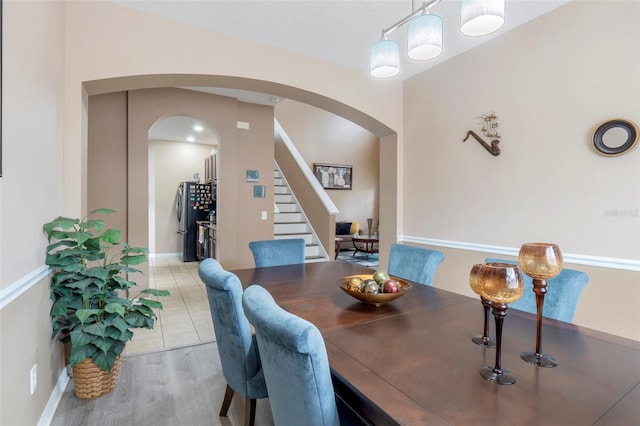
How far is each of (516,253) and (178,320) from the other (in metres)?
3.34

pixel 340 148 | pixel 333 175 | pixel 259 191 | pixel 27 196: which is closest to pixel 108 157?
pixel 259 191

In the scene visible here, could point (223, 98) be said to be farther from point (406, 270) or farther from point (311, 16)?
point (406, 270)

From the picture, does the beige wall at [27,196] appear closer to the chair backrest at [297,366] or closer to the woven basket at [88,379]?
the woven basket at [88,379]

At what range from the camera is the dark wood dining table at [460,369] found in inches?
30.7

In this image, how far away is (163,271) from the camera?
582cm

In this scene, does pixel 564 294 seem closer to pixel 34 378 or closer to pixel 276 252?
pixel 276 252

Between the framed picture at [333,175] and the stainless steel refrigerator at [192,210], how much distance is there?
2.88 meters

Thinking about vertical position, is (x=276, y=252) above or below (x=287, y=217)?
below

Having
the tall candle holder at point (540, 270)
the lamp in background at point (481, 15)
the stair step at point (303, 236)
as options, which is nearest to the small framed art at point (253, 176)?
the stair step at point (303, 236)

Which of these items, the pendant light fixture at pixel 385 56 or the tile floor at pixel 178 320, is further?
the tile floor at pixel 178 320

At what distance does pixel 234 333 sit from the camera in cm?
146

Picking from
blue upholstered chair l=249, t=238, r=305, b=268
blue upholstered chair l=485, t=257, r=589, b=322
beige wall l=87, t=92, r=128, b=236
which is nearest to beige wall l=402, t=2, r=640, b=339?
blue upholstered chair l=485, t=257, r=589, b=322

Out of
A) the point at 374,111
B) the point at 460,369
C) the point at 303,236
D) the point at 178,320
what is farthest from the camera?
the point at 303,236

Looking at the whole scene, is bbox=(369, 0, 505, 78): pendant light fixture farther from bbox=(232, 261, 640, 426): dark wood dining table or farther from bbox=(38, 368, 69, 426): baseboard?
bbox=(38, 368, 69, 426): baseboard
